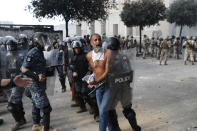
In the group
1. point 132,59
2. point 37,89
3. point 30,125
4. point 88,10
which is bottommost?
point 30,125

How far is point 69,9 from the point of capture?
1299cm

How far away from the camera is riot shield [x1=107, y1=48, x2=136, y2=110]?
3230 mm

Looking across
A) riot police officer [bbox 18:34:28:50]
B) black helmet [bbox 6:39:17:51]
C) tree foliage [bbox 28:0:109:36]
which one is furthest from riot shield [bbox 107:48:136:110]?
tree foliage [bbox 28:0:109:36]

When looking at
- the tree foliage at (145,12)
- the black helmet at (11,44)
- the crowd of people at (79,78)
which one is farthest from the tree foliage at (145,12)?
the black helmet at (11,44)

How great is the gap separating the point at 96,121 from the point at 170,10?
59.9ft

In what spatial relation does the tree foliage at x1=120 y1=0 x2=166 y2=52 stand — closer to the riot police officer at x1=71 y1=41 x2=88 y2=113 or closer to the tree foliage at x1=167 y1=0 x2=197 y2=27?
the tree foliage at x1=167 y1=0 x2=197 y2=27

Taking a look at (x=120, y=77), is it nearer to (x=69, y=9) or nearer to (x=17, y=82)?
(x=17, y=82)

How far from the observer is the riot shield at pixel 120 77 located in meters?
3.23

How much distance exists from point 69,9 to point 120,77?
1040 centimetres

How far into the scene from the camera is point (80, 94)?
5.07 metres

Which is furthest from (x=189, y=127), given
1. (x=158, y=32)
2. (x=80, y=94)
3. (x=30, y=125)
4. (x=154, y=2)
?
(x=158, y=32)

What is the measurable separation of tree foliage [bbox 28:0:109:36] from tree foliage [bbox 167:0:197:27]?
28.1ft

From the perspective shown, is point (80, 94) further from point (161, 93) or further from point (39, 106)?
point (161, 93)

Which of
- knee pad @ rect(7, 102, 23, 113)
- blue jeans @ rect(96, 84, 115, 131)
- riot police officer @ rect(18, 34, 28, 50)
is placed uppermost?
riot police officer @ rect(18, 34, 28, 50)
